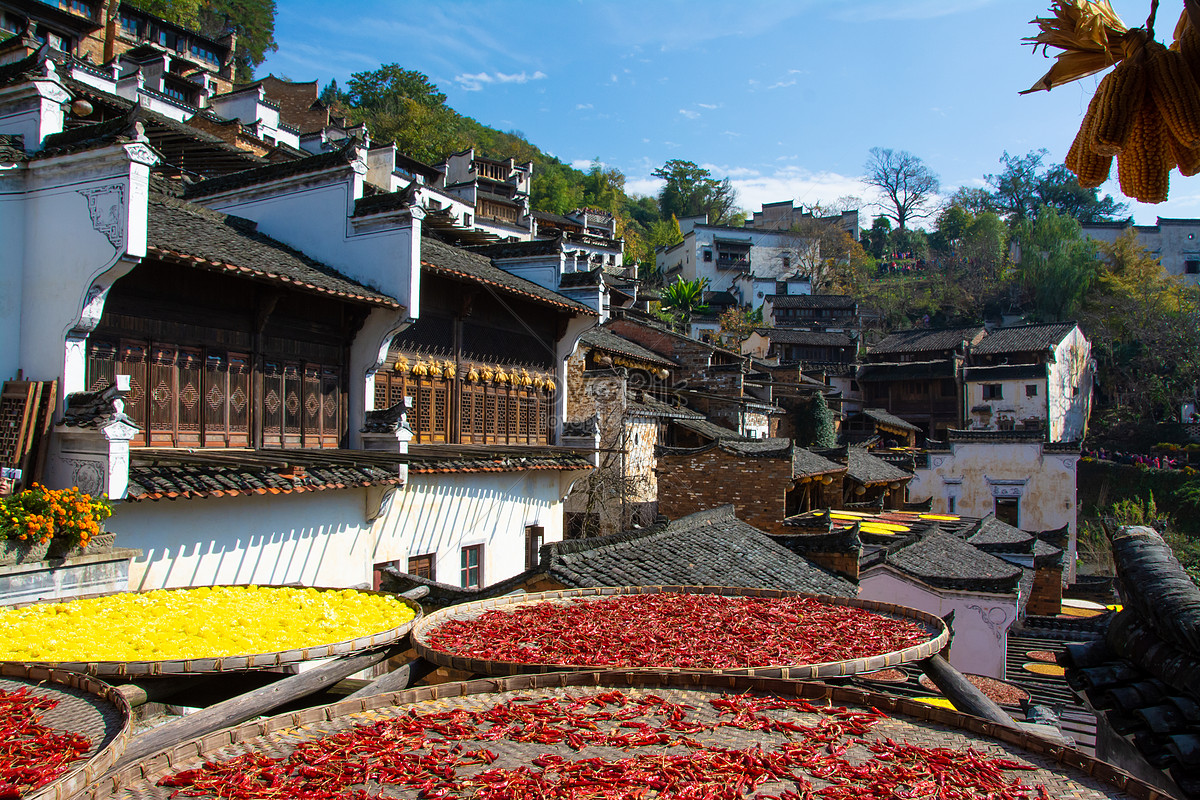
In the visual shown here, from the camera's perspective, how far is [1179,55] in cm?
304

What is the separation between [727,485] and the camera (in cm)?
2020

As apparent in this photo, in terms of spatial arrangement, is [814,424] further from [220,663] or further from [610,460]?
[220,663]

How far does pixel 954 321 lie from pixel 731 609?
197 ft

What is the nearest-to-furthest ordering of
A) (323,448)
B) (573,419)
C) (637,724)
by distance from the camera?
(637,724) → (323,448) → (573,419)

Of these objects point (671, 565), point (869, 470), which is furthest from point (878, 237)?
point (671, 565)

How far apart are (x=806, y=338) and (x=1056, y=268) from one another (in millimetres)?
18000

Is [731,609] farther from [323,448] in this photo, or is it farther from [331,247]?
[331,247]

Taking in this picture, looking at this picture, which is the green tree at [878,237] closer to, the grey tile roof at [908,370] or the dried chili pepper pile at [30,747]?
the grey tile roof at [908,370]

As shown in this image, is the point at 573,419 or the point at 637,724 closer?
the point at 637,724

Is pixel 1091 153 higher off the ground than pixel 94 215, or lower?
lower

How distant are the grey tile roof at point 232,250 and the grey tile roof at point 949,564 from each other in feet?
36.3

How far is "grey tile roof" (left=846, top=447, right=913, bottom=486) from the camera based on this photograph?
29.5 metres

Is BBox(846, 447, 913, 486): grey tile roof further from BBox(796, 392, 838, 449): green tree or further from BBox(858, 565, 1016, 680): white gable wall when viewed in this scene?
BBox(858, 565, 1016, 680): white gable wall

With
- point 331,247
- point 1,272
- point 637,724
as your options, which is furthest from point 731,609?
Answer: point 331,247
